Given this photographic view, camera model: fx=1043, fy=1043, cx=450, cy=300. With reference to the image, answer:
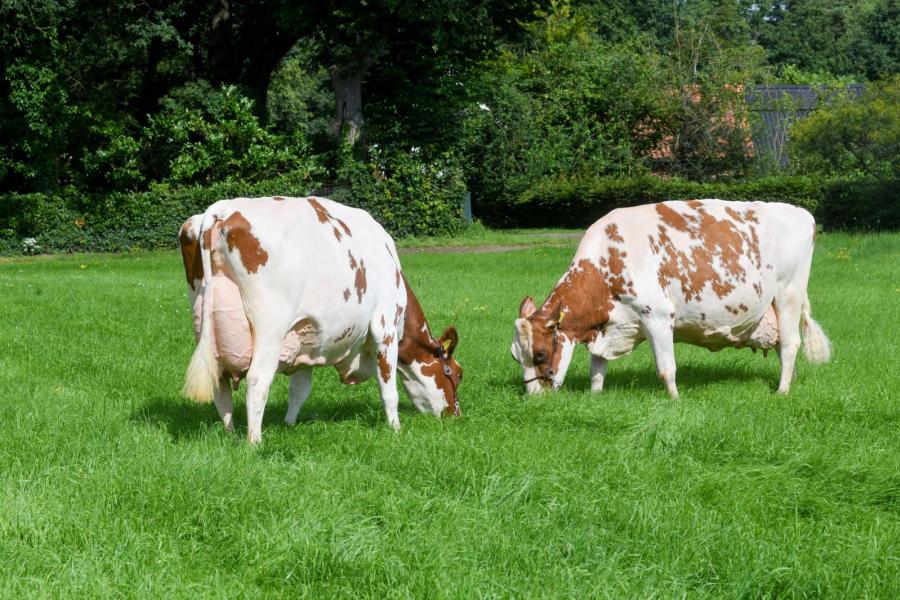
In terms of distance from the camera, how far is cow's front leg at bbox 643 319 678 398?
9.37 meters

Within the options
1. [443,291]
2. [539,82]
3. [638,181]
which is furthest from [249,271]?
[539,82]

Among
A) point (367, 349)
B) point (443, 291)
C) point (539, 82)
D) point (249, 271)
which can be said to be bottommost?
point (443, 291)

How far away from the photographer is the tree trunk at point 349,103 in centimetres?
3325

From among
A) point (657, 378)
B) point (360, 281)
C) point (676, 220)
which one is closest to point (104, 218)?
point (657, 378)

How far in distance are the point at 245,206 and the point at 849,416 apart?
4861mm

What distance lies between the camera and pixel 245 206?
7.05 meters

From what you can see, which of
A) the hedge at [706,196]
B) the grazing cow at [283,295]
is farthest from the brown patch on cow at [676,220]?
the hedge at [706,196]

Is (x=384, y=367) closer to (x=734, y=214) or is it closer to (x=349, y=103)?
(x=734, y=214)

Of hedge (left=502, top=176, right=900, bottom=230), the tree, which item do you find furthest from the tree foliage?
the tree

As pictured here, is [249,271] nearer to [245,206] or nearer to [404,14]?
[245,206]

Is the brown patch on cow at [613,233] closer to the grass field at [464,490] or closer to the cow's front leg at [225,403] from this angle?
the grass field at [464,490]

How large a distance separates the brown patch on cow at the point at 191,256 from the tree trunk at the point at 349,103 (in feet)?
86.5

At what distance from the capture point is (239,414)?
8461 mm

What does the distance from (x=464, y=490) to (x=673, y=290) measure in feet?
14.0
